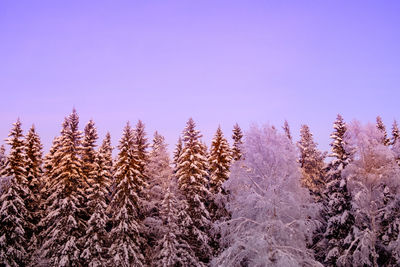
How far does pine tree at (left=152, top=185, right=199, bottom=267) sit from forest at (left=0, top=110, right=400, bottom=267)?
0.33ft

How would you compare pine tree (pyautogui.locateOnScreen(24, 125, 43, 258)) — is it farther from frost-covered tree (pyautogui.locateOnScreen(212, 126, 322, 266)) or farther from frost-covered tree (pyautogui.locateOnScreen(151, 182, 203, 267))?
frost-covered tree (pyautogui.locateOnScreen(212, 126, 322, 266))

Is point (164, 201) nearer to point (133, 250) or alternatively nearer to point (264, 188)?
point (133, 250)

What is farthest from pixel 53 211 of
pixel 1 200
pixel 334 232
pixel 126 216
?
pixel 334 232

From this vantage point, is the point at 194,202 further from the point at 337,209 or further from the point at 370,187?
the point at 370,187

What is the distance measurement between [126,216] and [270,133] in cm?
1720

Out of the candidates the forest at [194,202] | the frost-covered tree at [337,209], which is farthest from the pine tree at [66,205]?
the frost-covered tree at [337,209]

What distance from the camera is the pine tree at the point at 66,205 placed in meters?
31.8

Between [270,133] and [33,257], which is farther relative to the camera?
[33,257]

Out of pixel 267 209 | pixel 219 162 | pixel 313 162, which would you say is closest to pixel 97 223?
pixel 219 162

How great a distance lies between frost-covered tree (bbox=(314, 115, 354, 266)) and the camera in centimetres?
2809

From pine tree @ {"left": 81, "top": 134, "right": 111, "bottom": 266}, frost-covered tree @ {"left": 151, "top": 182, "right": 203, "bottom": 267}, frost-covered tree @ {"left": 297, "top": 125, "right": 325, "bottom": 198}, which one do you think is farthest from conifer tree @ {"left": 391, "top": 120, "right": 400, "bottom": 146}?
pine tree @ {"left": 81, "top": 134, "right": 111, "bottom": 266}

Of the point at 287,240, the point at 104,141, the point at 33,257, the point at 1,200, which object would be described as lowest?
the point at 287,240

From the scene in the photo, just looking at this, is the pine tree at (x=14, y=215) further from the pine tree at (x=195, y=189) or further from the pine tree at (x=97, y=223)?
the pine tree at (x=195, y=189)

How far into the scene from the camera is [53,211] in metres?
32.5
